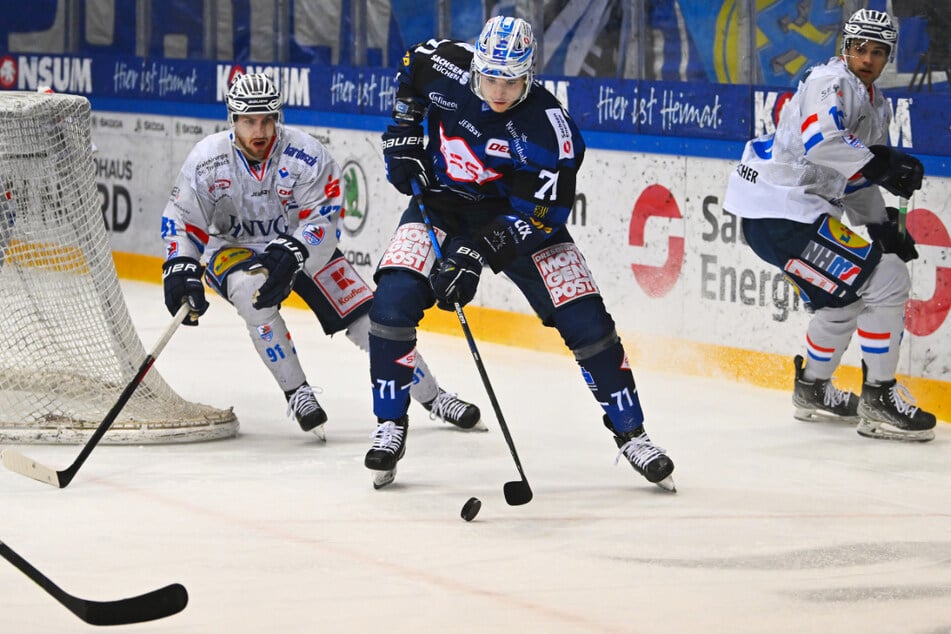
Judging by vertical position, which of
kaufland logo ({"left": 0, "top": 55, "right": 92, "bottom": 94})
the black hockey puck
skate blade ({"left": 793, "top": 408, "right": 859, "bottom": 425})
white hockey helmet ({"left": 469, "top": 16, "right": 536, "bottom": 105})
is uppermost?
white hockey helmet ({"left": 469, "top": 16, "right": 536, "bottom": 105})

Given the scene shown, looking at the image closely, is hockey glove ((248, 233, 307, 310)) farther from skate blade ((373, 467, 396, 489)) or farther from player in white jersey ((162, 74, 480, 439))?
skate blade ((373, 467, 396, 489))

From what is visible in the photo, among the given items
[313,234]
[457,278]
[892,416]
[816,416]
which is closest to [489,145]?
[457,278]

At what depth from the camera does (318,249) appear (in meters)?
5.50

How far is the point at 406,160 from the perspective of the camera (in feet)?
16.2

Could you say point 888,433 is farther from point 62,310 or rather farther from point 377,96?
point 377,96

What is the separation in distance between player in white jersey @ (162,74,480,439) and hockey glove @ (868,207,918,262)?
151cm

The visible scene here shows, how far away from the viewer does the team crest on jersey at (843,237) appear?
561cm

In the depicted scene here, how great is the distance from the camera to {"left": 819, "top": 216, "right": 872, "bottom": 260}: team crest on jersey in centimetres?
561

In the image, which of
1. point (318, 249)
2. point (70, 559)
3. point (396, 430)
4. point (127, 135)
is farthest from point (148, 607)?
point (127, 135)

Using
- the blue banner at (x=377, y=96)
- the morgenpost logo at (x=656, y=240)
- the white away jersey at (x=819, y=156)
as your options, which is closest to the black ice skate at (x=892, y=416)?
the white away jersey at (x=819, y=156)

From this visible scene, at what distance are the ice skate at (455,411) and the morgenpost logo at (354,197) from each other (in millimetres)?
2879

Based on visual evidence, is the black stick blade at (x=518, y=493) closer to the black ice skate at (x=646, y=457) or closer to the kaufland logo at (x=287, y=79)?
the black ice skate at (x=646, y=457)

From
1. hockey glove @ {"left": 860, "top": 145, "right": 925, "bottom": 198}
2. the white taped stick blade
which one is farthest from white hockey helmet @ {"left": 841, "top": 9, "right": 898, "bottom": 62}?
the white taped stick blade

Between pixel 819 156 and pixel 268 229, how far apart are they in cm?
183
